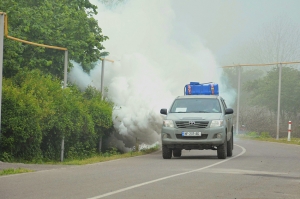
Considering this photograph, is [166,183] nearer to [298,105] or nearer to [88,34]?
[88,34]

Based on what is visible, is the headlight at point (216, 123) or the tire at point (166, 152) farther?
the tire at point (166, 152)

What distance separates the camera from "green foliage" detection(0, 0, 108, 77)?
2716cm

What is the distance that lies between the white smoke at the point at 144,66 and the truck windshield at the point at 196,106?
3.52 m

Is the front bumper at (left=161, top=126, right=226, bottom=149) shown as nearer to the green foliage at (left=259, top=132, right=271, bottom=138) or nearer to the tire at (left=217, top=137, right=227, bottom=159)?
the tire at (left=217, top=137, right=227, bottom=159)

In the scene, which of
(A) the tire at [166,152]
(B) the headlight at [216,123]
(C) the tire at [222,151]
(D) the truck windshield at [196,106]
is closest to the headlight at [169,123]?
(A) the tire at [166,152]

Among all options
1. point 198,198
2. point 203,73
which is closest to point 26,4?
point 203,73

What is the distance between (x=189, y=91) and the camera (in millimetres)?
29422

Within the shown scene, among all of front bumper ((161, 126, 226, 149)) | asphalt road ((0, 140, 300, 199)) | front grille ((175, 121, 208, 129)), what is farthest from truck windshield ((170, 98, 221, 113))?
asphalt road ((0, 140, 300, 199))

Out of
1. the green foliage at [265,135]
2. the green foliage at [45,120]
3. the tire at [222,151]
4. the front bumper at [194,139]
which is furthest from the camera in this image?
the green foliage at [265,135]

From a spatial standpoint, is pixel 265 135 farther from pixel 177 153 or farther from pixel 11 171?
pixel 11 171

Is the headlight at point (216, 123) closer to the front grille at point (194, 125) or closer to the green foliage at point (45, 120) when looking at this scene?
the front grille at point (194, 125)

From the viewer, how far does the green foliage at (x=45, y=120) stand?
75.0 ft

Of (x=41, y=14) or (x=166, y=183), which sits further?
(x=41, y=14)

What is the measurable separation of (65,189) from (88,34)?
18298 mm
